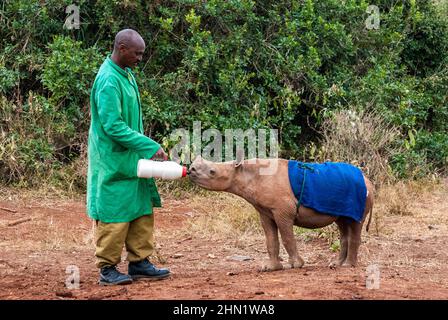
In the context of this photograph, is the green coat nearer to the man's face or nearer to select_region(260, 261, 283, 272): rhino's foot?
the man's face

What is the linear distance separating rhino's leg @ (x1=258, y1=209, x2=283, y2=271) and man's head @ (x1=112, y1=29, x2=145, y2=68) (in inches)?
Answer: 73.3

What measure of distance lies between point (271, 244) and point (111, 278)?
1.58 metres

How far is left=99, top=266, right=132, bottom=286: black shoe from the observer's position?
641 centimetres

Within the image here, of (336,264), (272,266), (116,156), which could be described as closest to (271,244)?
(272,266)

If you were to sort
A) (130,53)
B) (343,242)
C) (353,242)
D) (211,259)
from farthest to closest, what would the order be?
(211,259), (343,242), (353,242), (130,53)

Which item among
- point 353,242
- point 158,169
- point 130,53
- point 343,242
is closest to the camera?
point 158,169

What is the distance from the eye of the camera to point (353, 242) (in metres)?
7.47

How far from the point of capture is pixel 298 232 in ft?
31.4

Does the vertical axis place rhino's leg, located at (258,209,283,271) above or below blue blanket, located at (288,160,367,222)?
below

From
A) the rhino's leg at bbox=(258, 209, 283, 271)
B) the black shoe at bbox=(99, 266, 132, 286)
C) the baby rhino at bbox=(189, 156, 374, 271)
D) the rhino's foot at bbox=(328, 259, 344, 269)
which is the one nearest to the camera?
the black shoe at bbox=(99, 266, 132, 286)

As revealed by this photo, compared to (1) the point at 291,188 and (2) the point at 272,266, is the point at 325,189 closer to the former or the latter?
(1) the point at 291,188

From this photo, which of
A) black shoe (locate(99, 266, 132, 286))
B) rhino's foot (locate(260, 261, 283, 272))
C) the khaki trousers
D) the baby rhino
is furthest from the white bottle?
rhino's foot (locate(260, 261, 283, 272))
